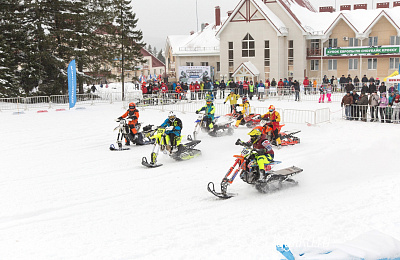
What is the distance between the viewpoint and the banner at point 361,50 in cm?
4339

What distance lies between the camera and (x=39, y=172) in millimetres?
12477

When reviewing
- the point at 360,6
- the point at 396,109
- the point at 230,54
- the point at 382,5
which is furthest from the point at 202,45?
the point at 396,109

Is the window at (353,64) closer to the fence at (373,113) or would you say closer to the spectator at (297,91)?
the spectator at (297,91)

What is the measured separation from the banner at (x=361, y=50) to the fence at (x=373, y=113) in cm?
2549

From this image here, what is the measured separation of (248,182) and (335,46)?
135 ft

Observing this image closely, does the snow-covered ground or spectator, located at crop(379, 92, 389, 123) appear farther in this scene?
spectator, located at crop(379, 92, 389, 123)

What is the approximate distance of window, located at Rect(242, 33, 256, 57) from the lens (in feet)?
153

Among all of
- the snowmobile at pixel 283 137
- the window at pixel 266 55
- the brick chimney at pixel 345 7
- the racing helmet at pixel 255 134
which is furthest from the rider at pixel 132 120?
the brick chimney at pixel 345 7

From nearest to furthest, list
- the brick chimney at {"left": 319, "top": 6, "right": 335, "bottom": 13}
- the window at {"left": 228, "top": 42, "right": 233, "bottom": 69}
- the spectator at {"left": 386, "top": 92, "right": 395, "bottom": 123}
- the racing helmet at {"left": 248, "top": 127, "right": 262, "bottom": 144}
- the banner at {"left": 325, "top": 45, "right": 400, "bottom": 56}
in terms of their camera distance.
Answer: the racing helmet at {"left": 248, "top": 127, "right": 262, "bottom": 144}, the spectator at {"left": 386, "top": 92, "right": 395, "bottom": 123}, the banner at {"left": 325, "top": 45, "right": 400, "bottom": 56}, the window at {"left": 228, "top": 42, "right": 233, "bottom": 69}, the brick chimney at {"left": 319, "top": 6, "right": 335, "bottom": 13}

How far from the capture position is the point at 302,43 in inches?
1815

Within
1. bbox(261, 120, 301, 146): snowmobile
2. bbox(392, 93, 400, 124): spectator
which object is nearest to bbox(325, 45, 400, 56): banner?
bbox(392, 93, 400, 124): spectator

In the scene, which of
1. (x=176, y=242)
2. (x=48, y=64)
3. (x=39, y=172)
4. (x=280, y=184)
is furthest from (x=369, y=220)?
(x=48, y=64)

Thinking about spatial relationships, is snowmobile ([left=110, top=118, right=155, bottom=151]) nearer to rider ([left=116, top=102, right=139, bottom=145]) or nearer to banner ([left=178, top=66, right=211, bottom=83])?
rider ([left=116, top=102, right=139, bottom=145])

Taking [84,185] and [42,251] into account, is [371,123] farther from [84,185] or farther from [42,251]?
[42,251]
